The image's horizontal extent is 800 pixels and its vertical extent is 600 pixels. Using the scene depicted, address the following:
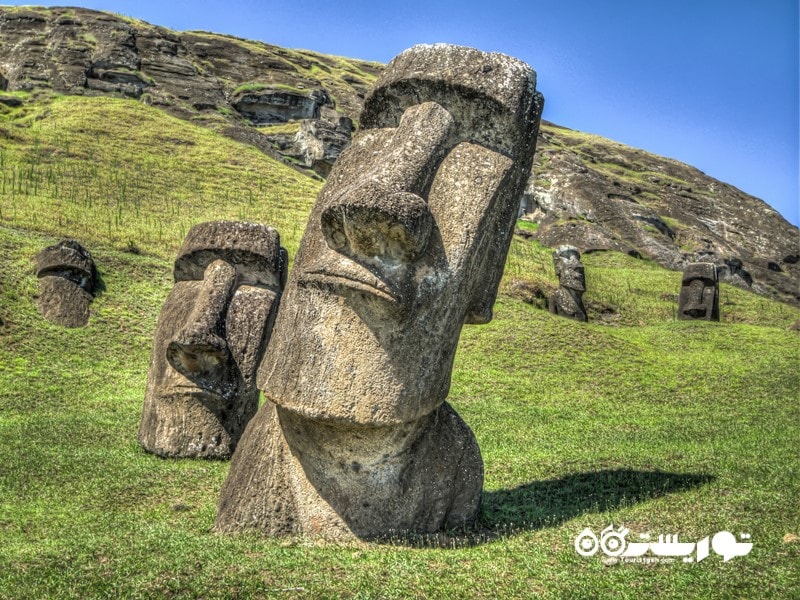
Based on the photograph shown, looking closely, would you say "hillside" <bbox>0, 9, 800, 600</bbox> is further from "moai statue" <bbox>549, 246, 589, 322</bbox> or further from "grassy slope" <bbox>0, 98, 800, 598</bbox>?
"moai statue" <bbox>549, 246, 589, 322</bbox>

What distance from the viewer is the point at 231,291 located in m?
9.53

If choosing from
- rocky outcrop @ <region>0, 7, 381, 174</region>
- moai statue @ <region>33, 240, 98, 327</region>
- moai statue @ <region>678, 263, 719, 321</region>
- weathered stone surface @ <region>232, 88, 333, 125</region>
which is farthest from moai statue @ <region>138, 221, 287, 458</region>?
weathered stone surface @ <region>232, 88, 333, 125</region>

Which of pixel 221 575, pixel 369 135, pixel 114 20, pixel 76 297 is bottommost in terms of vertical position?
pixel 76 297

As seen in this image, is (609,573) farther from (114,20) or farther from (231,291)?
(114,20)

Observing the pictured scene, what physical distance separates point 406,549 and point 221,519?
142 cm

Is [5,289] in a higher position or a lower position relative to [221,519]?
lower

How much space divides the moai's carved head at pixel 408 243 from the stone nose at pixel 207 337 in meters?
3.43

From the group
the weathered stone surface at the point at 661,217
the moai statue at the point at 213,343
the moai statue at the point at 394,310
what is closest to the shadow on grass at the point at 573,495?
the moai statue at the point at 394,310

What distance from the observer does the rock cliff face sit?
150 ft

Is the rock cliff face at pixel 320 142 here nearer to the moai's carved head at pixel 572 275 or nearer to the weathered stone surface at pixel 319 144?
the weathered stone surface at pixel 319 144

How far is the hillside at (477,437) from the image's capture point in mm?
4551

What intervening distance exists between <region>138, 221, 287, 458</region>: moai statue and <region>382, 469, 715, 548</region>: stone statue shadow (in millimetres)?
3460

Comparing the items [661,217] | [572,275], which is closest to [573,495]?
[572,275]

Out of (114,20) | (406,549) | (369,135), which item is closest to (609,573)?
(406,549)
